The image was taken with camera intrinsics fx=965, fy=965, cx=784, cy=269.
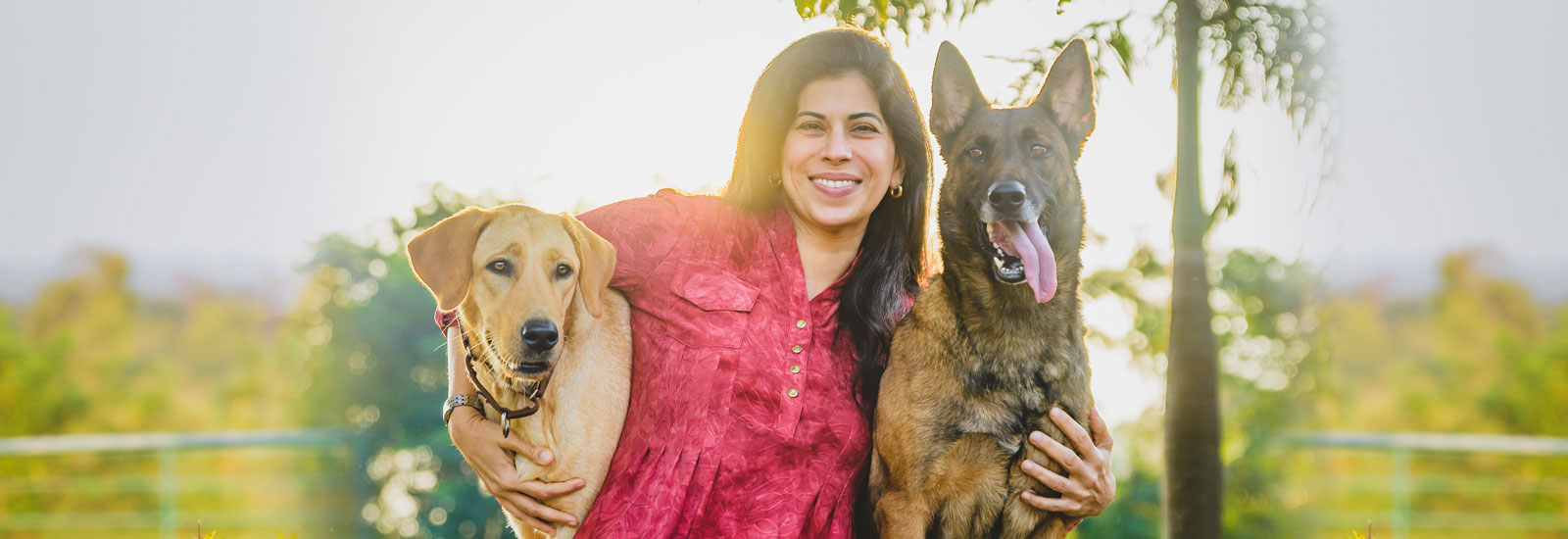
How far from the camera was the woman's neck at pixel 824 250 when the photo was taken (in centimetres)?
279

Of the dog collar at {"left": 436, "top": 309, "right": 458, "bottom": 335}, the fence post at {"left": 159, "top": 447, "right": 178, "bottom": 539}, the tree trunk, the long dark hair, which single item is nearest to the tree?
the tree trunk

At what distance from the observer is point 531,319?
2.29 m

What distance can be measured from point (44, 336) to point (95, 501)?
117 inches

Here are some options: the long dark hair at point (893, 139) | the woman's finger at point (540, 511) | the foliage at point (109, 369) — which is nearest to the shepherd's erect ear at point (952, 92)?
the long dark hair at point (893, 139)

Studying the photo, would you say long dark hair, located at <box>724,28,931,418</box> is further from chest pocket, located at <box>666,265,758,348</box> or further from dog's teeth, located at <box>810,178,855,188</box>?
chest pocket, located at <box>666,265,758,348</box>

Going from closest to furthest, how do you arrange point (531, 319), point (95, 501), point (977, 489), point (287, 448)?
point (531, 319), point (977, 489), point (287, 448), point (95, 501)

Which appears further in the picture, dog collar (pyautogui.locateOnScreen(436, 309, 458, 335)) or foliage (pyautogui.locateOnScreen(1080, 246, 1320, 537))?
foliage (pyautogui.locateOnScreen(1080, 246, 1320, 537))

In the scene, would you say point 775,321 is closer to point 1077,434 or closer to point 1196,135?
point 1077,434

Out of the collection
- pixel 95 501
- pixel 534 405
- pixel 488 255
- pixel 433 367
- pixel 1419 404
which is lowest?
pixel 95 501

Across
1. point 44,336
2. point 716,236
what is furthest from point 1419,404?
point 44,336

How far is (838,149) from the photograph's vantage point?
2656 mm

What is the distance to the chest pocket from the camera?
254 cm

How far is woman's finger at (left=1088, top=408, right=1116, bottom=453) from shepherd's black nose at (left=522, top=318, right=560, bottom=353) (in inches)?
56.5

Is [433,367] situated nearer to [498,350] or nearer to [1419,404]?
[498,350]
